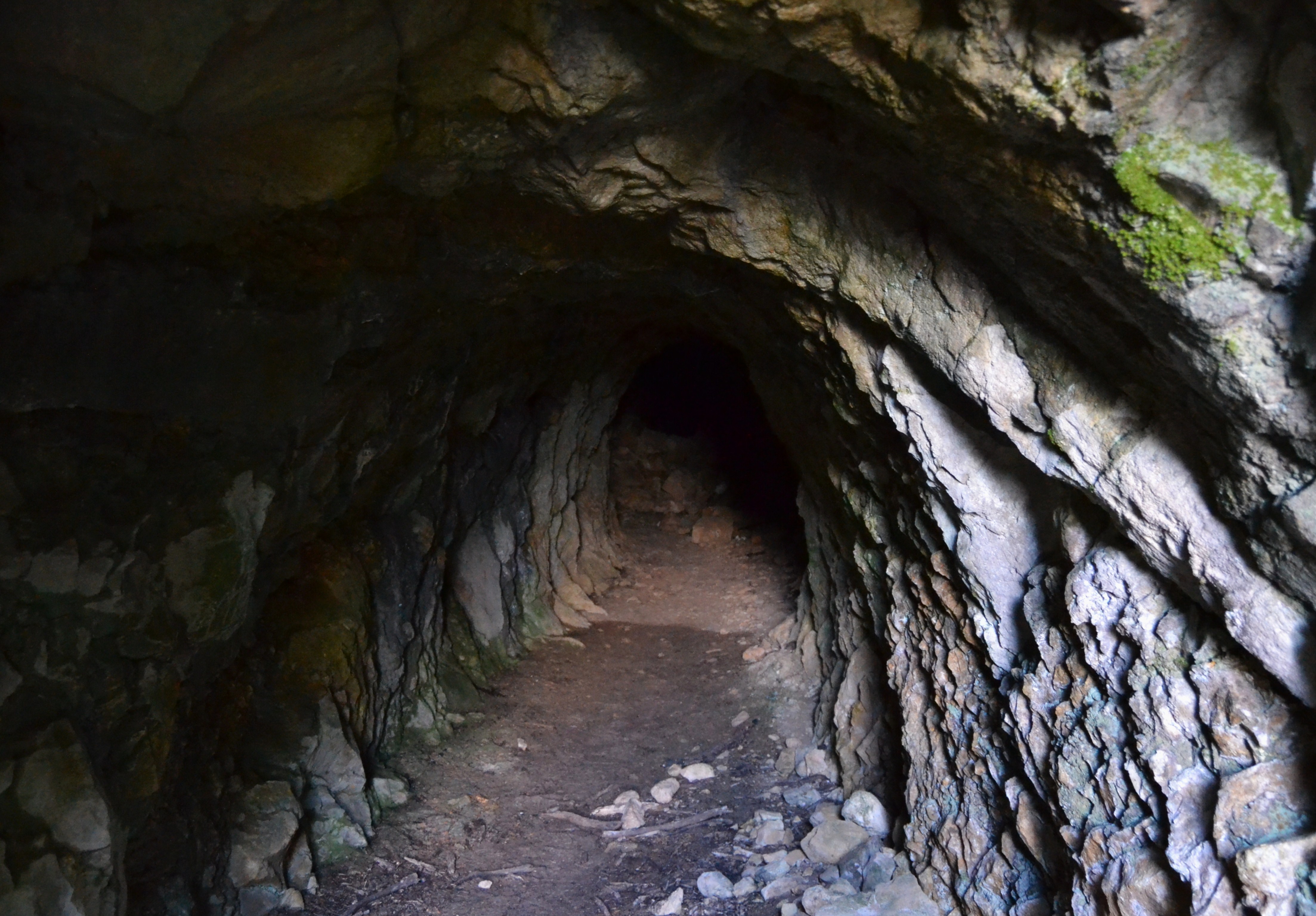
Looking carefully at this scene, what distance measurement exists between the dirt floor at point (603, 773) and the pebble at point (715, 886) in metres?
0.04

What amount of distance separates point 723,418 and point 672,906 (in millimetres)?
9840

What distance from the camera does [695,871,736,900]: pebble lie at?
15.0 ft

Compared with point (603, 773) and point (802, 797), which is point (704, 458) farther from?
point (802, 797)

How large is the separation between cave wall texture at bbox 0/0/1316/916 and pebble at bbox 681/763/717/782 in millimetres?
1308

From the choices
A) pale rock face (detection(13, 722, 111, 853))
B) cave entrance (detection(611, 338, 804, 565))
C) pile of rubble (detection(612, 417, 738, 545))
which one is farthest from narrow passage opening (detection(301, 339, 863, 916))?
pale rock face (detection(13, 722, 111, 853))

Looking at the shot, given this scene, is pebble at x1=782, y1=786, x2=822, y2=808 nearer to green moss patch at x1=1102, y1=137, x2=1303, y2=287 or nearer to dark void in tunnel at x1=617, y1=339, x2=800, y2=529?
green moss patch at x1=1102, y1=137, x2=1303, y2=287

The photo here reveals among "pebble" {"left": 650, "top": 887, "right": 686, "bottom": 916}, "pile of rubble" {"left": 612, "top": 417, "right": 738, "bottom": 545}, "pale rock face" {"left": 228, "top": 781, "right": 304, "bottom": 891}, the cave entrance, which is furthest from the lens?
"pile of rubble" {"left": 612, "top": 417, "right": 738, "bottom": 545}

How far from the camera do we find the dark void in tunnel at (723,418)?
11797 millimetres

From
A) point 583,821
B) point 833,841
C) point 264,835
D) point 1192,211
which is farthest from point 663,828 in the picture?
point 1192,211

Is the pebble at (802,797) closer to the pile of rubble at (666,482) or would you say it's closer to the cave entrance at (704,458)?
the cave entrance at (704,458)

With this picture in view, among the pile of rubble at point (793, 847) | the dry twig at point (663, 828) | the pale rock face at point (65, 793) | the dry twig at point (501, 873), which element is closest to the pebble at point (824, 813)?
the pile of rubble at point (793, 847)

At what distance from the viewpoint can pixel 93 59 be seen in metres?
2.29

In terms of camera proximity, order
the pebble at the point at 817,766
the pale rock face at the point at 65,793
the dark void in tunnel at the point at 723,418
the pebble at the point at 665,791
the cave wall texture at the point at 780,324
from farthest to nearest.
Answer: the dark void in tunnel at the point at 723,418
the pebble at the point at 817,766
the pebble at the point at 665,791
the pale rock face at the point at 65,793
the cave wall texture at the point at 780,324

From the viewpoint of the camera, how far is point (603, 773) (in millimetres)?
6027
